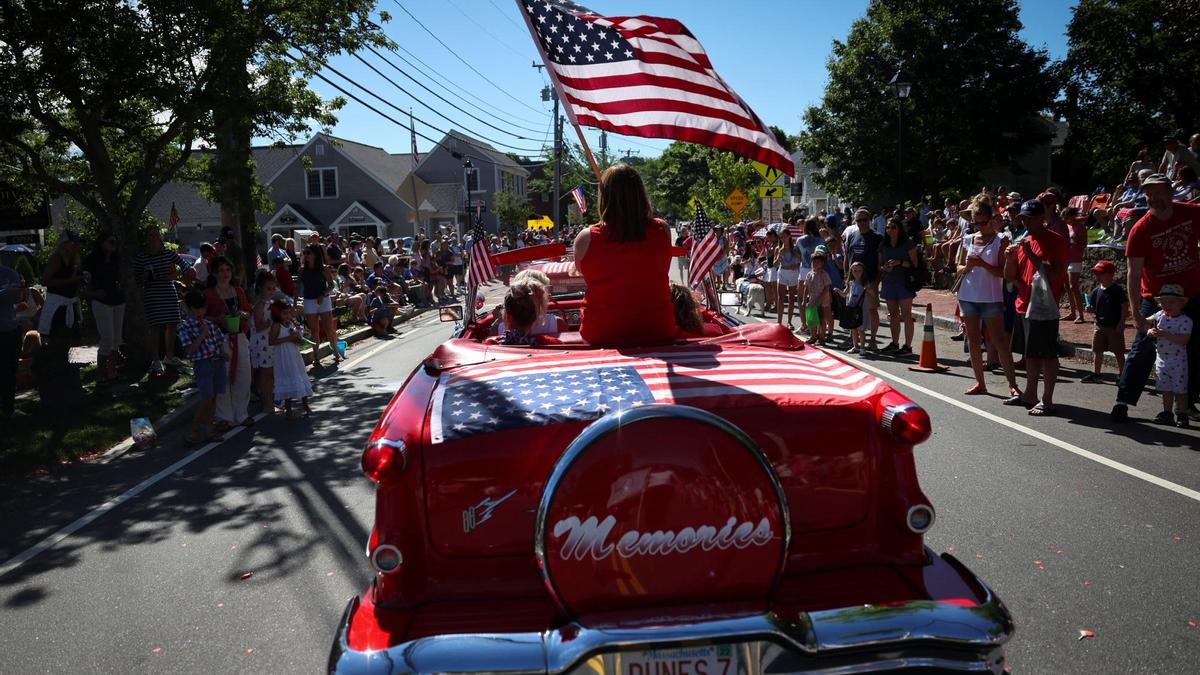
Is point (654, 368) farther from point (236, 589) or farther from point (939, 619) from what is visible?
point (236, 589)

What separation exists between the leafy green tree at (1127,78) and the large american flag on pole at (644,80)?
134 feet

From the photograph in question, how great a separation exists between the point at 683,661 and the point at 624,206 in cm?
217

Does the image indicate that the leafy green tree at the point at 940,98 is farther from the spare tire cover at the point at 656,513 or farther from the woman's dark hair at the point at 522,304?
the spare tire cover at the point at 656,513

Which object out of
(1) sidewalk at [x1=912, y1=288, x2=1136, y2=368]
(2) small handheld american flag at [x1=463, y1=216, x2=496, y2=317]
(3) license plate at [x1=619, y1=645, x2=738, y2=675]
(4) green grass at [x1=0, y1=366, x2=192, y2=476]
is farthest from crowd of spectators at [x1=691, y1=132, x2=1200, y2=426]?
(4) green grass at [x1=0, y1=366, x2=192, y2=476]

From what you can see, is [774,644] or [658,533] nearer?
[774,644]

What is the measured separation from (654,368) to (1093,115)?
49.2 m

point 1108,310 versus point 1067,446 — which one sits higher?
point 1108,310

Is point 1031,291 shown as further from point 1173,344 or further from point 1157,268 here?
point 1173,344

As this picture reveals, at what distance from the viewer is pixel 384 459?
2539 millimetres

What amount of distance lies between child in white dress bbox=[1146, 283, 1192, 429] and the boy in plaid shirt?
8.48 m

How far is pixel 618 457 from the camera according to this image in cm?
232

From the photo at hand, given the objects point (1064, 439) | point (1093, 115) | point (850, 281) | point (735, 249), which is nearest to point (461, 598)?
point (1064, 439)

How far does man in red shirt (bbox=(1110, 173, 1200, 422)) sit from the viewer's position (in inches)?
278

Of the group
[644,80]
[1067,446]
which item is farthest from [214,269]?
[1067,446]
